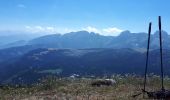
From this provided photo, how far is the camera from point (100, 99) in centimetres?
2267

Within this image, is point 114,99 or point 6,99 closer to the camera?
point 114,99

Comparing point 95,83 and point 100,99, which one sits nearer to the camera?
→ point 100,99

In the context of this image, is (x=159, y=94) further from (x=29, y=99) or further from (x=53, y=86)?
(x=53, y=86)

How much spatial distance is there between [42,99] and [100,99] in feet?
12.4

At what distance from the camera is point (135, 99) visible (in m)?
22.3

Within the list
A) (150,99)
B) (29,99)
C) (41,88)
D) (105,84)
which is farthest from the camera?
(105,84)

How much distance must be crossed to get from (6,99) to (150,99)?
32.0 ft

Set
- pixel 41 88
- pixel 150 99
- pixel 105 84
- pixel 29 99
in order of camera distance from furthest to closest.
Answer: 1. pixel 105 84
2. pixel 41 88
3. pixel 29 99
4. pixel 150 99

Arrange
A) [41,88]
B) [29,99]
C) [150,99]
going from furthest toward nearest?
1. [41,88]
2. [29,99]
3. [150,99]

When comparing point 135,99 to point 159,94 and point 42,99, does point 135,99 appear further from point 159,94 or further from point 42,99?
point 42,99

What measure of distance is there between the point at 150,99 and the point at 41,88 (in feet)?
47.3

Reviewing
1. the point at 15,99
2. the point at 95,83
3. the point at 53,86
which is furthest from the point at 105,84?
the point at 15,99

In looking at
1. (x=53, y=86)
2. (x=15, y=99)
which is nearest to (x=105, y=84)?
(x=53, y=86)

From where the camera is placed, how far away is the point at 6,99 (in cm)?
2431
